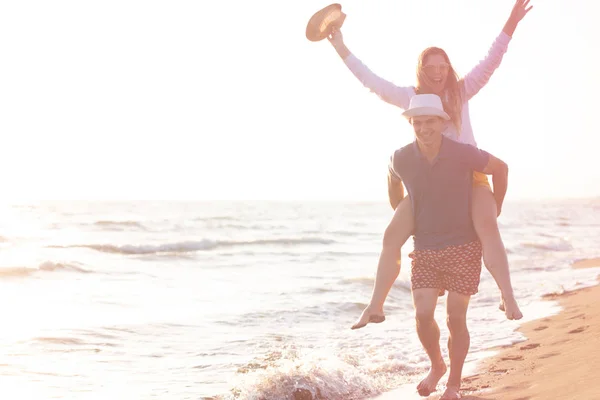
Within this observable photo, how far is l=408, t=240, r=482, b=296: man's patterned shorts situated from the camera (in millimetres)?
4336

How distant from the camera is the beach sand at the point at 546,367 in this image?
4676 millimetres

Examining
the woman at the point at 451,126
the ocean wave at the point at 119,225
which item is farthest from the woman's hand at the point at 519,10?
the ocean wave at the point at 119,225

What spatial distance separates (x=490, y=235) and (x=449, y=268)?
32 cm

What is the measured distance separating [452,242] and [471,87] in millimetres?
1003

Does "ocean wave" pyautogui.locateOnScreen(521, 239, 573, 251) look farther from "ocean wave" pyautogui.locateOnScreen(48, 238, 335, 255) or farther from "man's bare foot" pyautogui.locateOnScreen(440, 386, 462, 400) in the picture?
"man's bare foot" pyautogui.locateOnScreen(440, 386, 462, 400)

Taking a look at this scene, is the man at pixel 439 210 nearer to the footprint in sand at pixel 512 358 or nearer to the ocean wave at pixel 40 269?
the footprint in sand at pixel 512 358

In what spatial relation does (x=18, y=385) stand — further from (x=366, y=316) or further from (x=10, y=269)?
(x=10, y=269)

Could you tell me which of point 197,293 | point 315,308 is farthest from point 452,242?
point 197,293

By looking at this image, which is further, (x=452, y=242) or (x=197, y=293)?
(x=197, y=293)

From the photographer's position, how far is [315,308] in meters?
11.5

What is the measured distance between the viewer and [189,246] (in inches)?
1100

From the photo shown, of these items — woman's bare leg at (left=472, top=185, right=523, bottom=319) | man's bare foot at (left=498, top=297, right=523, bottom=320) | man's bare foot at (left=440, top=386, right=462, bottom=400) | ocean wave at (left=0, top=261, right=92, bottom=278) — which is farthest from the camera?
ocean wave at (left=0, top=261, right=92, bottom=278)

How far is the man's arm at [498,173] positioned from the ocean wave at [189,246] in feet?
73.0

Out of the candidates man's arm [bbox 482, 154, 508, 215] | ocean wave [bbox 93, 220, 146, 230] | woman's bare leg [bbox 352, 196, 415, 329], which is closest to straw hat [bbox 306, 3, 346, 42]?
woman's bare leg [bbox 352, 196, 415, 329]
